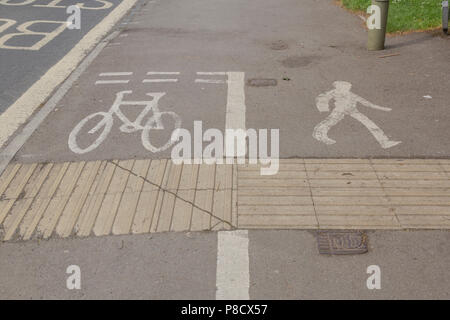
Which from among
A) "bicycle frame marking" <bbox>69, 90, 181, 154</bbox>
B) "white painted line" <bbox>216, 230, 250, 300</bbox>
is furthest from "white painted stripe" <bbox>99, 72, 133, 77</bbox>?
"white painted line" <bbox>216, 230, 250, 300</bbox>

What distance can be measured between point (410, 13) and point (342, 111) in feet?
21.7

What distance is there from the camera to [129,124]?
7172 mm

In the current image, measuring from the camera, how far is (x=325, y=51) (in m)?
10.3

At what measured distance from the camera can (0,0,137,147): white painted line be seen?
7.48 metres

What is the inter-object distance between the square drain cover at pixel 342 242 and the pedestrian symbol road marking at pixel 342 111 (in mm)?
2037

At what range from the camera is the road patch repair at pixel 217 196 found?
4.93 m

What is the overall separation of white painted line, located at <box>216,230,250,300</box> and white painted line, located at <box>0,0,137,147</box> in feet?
13.1

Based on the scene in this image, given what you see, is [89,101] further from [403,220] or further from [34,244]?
[403,220]

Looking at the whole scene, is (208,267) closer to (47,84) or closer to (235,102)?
(235,102)

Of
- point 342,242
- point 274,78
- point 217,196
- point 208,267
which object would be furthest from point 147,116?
point 342,242

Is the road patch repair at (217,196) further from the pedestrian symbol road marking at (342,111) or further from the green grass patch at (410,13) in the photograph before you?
the green grass patch at (410,13)

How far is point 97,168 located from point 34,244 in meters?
1.49

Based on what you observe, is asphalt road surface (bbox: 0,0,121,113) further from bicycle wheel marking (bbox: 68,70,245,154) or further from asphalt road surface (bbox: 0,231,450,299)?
asphalt road surface (bbox: 0,231,450,299)
